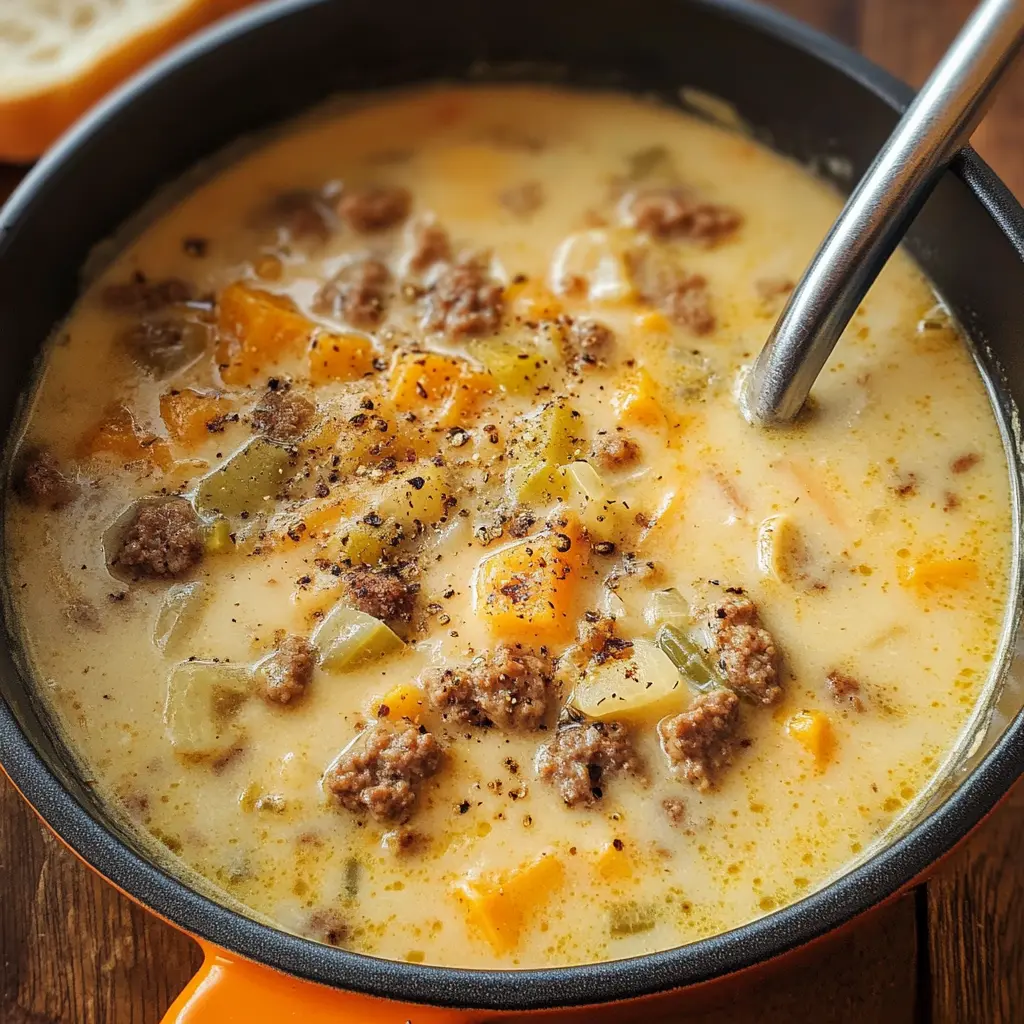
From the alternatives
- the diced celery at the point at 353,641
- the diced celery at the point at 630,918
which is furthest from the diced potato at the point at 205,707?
the diced celery at the point at 630,918

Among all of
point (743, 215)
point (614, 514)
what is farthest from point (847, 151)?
point (614, 514)

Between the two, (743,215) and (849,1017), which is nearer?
(849,1017)

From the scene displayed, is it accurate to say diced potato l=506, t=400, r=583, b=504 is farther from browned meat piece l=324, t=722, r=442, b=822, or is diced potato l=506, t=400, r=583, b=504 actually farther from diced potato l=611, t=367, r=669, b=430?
browned meat piece l=324, t=722, r=442, b=822

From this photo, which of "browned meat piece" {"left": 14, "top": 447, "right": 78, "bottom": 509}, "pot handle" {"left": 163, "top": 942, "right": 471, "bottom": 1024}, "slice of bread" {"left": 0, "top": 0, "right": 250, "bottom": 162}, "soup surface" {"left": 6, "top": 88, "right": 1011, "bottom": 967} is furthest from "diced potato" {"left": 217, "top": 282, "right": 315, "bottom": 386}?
"pot handle" {"left": 163, "top": 942, "right": 471, "bottom": 1024}

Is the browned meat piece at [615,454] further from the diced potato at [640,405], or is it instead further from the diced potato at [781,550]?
the diced potato at [781,550]

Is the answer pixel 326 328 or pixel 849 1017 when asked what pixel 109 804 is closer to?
pixel 326 328

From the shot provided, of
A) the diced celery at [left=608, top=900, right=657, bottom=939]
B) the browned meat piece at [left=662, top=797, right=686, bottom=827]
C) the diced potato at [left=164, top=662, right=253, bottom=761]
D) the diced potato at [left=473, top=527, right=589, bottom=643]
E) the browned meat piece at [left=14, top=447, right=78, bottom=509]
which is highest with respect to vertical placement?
the diced potato at [left=473, top=527, right=589, bottom=643]
